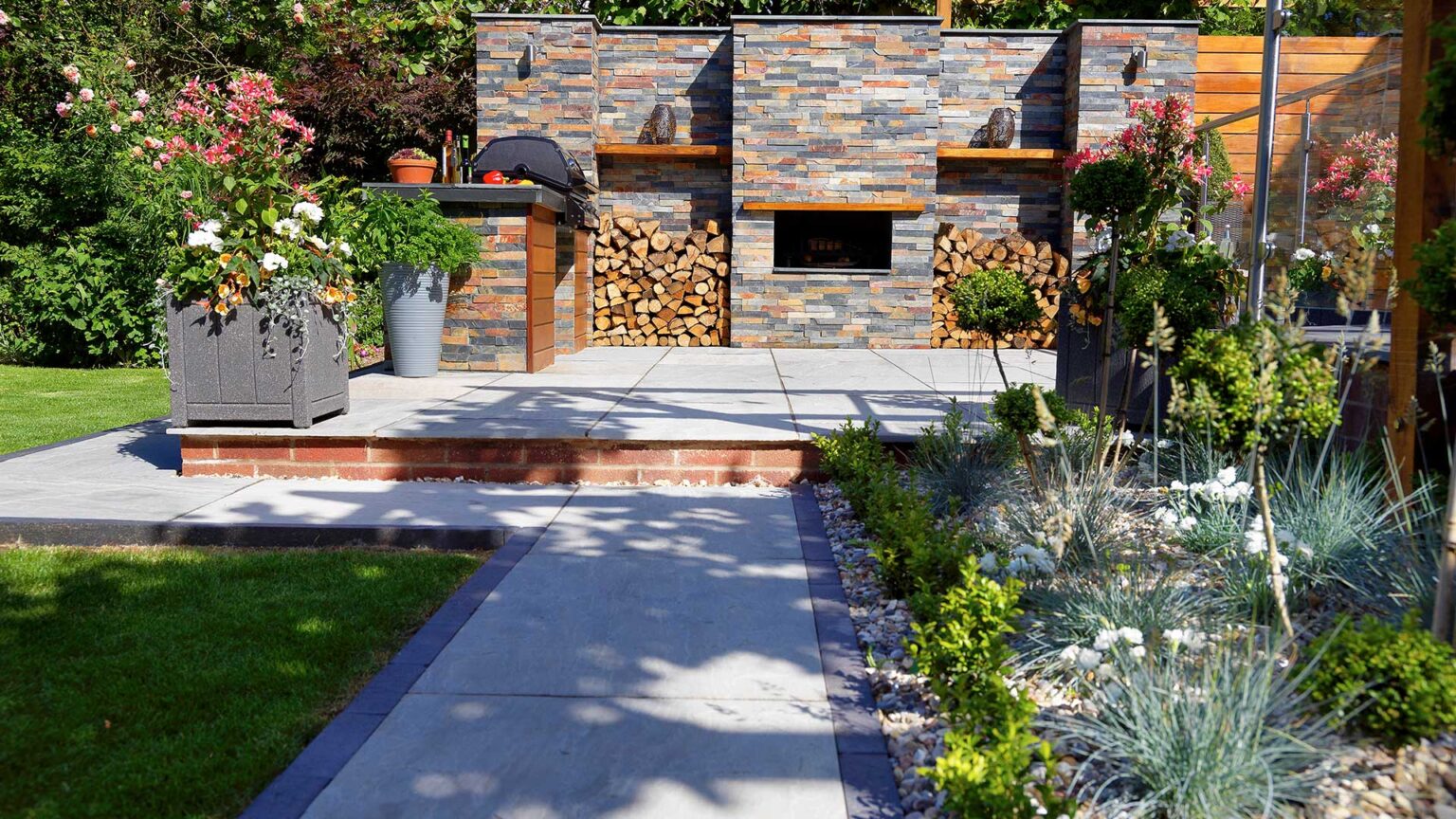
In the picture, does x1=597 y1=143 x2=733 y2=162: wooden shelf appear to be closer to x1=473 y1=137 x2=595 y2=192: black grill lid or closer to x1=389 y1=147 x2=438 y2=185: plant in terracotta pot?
x1=473 y1=137 x2=595 y2=192: black grill lid

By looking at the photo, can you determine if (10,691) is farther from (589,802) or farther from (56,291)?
(56,291)

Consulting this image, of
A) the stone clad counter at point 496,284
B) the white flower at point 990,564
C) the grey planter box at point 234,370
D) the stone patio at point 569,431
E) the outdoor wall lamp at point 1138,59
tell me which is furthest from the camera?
the outdoor wall lamp at point 1138,59

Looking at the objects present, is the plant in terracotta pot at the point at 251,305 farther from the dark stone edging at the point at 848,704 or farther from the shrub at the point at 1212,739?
the shrub at the point at 1212,739

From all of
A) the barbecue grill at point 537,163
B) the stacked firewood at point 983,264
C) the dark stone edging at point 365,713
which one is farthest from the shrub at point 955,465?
the stacked firewood at point 983,264

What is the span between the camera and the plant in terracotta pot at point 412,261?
22.2 ft

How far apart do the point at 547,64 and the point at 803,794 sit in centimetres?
970

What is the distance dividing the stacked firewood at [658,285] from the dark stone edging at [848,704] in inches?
297

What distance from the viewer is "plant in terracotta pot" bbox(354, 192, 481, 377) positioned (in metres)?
6.76

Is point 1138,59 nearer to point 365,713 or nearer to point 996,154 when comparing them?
point 996,154

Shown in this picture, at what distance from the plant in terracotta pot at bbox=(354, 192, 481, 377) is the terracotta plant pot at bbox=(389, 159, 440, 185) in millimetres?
267

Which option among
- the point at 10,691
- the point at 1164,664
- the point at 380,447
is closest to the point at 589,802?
the point at 1164,664

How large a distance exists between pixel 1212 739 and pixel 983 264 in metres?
9.57

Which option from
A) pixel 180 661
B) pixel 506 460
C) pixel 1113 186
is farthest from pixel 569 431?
pixel 1113 186

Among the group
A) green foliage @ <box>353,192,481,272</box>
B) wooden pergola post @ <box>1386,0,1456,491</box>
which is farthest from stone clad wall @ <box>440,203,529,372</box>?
wooden pergola post @ <box>1386,0,1456,491</box>
